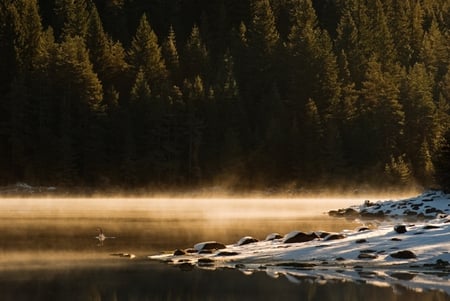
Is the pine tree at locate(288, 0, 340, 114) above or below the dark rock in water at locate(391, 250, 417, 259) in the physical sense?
above

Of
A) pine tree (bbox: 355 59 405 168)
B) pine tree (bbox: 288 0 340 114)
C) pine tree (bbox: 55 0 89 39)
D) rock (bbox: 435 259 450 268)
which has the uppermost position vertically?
pine tree (bbox: 55 0 89 39)

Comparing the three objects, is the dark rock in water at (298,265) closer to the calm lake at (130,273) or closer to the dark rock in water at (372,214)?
the calm lake at (130,273)

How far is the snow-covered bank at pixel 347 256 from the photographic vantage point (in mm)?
25844

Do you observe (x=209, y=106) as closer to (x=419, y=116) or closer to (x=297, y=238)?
(x=419, y=116)

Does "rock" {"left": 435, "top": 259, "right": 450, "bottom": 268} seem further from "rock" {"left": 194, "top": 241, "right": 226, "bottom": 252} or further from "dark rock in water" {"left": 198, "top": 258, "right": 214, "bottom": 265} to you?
"rock" {"left": 194, "top": 241, "right": 226, "bottom": 252}

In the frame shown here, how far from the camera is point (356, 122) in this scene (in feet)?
401

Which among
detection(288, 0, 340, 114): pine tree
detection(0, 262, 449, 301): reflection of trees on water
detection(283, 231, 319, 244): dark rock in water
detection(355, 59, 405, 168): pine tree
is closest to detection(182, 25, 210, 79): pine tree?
detection(288, 0, 340, 114): pine tree

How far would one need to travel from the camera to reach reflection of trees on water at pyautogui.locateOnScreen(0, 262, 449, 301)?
22.0m

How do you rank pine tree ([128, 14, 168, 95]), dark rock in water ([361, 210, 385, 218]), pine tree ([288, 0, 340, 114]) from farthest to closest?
pine tree ([288, 0, 340, 114]) < pine tree ([128, 14, 168, 95]) < dark rock in water ([361, 210, 385, 218])

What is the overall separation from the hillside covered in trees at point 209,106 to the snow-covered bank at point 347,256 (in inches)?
2867

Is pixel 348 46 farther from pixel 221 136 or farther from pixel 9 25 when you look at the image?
pixel 9 25

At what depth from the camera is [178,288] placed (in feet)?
77.0

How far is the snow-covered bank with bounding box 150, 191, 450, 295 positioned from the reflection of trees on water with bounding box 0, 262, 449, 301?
1.15 meters

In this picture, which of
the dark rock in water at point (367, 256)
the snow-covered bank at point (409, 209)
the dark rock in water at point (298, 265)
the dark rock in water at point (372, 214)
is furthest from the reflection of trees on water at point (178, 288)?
the dark rock in water at point (372, 214)
